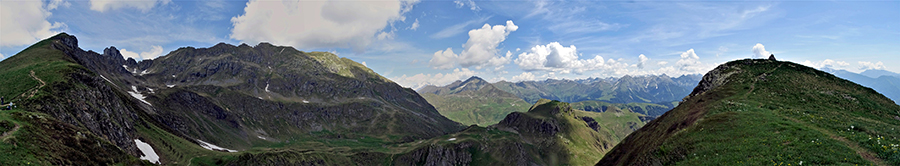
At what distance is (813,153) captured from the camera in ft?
109

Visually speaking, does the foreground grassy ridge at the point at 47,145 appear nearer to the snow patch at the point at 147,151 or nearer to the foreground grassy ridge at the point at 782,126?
the snow patch at the point at 147,151

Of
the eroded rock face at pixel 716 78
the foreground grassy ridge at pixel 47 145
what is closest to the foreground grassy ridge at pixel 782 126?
the eroded rock face at pixel 716 78

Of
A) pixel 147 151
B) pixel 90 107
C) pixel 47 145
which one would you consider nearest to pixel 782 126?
pixel 47 145

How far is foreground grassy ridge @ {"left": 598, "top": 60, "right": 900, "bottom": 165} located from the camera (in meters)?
33.4

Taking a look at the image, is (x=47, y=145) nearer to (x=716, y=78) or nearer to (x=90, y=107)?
(x=90, y=107)

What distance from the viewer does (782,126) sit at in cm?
4331

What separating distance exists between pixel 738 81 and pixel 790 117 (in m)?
40.5

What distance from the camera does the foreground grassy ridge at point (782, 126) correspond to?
3341 cm

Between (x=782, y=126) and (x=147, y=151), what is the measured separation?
162991mm

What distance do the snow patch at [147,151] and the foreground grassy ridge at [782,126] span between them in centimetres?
13872

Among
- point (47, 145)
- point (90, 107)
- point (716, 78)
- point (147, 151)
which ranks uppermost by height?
point (90, 107)

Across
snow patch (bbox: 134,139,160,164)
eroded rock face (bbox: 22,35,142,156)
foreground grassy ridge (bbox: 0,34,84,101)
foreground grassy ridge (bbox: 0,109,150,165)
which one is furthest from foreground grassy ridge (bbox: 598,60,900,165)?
foreground grassy ridge (bbox: 0,34,84,101)

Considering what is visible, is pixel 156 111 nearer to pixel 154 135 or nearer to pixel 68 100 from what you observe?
pixel 154 135

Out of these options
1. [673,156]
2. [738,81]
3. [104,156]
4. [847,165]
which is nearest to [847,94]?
[738,81]
